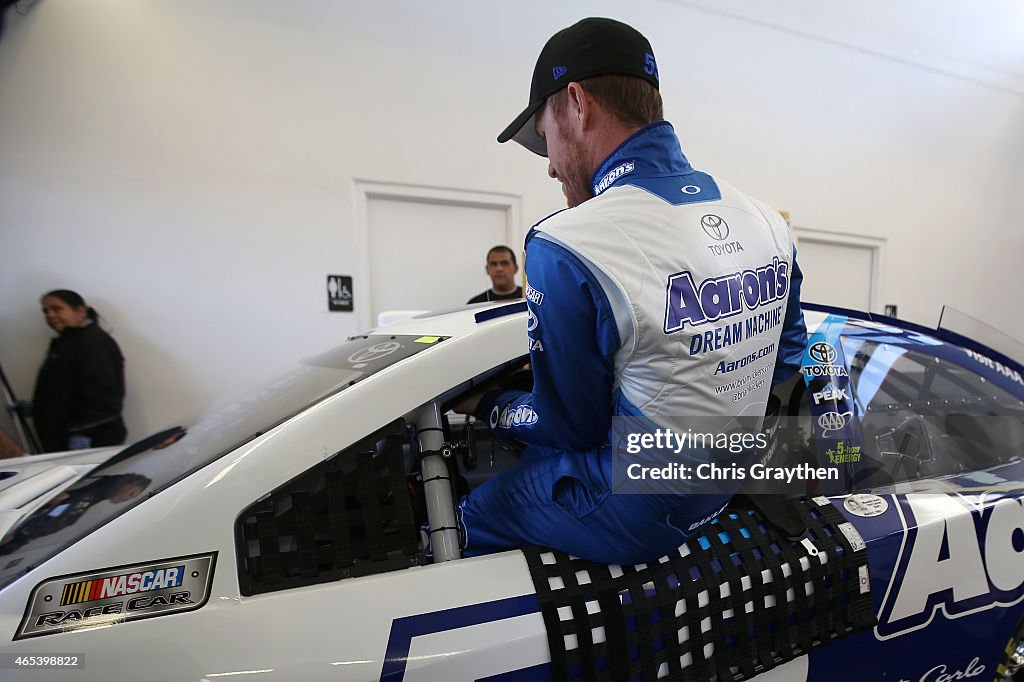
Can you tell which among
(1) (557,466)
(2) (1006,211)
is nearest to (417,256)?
(1) (557,466)

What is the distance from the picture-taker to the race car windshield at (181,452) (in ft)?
2.62

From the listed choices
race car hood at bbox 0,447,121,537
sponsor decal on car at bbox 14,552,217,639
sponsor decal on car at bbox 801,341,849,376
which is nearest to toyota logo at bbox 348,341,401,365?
sponsor decal on car at bbox 14,552,217,639

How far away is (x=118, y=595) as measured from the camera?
69 centimetres

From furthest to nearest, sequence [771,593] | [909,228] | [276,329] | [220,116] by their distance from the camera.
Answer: [909,228] → [276,329] → [220,116] → [771,593]

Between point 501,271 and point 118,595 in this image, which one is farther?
point 501,271

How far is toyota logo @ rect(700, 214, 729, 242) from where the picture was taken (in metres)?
0.83

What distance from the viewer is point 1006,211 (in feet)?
20.3

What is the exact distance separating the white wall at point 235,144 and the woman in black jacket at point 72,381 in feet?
0.49

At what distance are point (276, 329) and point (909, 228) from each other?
672 cm

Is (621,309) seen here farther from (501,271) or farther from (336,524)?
(501,271)

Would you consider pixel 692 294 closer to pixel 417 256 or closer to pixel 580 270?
pixel 580 270

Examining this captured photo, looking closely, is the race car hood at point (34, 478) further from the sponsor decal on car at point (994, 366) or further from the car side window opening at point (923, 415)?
the sponsor decal on car at point (994, 366)

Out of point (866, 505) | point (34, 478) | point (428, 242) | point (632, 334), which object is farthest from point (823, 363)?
point (428, 242)

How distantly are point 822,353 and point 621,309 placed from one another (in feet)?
2.55
